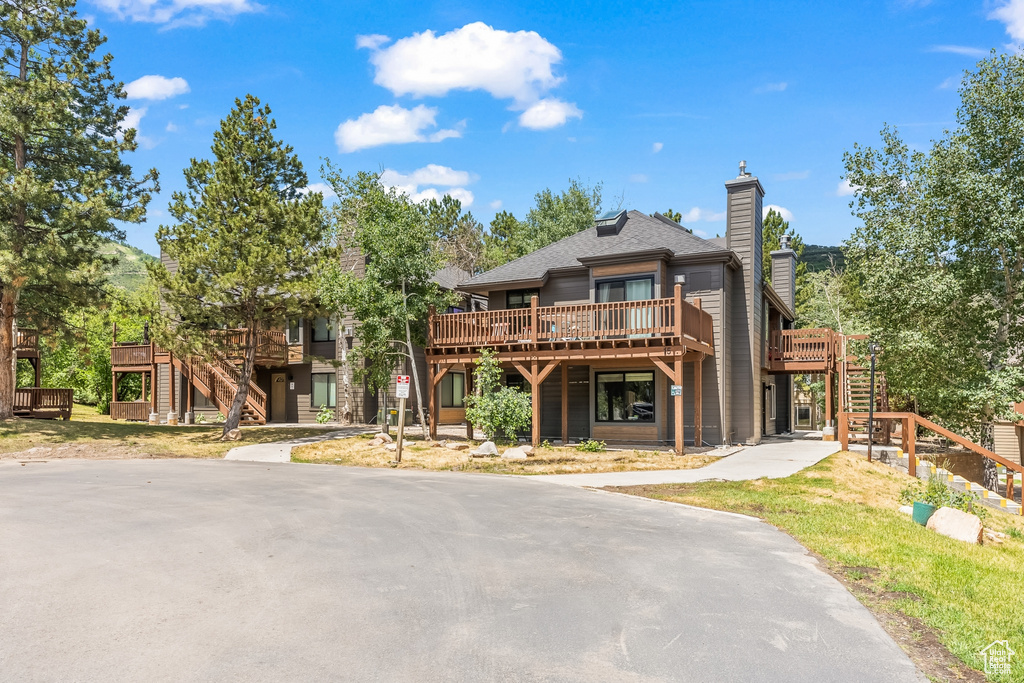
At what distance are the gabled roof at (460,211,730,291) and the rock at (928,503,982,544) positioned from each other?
1214cm

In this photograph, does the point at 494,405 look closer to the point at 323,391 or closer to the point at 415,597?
the point at 415,597

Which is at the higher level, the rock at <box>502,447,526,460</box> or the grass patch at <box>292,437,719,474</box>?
the rock at <box>502,447,526,460</box>

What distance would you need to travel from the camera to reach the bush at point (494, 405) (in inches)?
770

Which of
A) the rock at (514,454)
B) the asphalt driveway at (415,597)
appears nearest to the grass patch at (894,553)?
the asphalt driveway at (415,597)

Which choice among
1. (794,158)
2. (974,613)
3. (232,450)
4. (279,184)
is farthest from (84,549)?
(794,158)

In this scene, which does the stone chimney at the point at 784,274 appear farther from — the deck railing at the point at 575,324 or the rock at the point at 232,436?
the rock at the point at 232,436

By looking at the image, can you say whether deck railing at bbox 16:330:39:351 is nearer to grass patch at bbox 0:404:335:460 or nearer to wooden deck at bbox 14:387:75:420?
wooden deck at bbox 14:387:75:420

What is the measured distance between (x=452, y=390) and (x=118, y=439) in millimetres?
14231

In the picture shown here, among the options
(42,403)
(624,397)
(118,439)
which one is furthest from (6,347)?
(624,397)

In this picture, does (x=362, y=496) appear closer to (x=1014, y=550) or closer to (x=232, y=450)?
(x=1014, y=550)

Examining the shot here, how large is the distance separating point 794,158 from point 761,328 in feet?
30.4

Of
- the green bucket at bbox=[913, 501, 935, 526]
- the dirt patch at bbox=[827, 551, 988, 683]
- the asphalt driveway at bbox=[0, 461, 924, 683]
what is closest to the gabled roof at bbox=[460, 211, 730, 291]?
the green bucket at bbox=[913, 501, 935, 526]

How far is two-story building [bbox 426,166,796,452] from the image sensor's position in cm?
1958

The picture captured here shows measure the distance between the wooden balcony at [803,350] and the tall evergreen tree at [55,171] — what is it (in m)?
24.1
